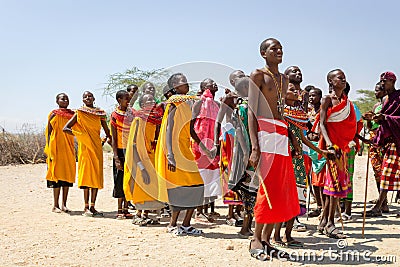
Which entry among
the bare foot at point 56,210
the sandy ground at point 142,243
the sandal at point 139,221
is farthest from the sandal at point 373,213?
the bare foot at point 56,210

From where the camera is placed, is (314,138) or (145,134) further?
(145,134)

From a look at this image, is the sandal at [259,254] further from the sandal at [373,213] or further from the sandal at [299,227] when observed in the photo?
the sandal at [373,213]

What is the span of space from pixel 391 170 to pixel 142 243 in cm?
428

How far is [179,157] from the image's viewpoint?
609cm

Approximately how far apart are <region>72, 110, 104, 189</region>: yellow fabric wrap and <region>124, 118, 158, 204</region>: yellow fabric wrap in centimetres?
100

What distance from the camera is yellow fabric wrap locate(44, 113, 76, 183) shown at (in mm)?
8297

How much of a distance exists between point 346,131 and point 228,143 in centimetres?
170

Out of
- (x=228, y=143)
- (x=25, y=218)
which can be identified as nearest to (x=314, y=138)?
(x=228, y=143)

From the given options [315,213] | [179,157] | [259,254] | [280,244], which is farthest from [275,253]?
[315,213]

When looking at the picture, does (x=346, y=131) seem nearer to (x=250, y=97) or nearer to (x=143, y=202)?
(x=250, y=97)

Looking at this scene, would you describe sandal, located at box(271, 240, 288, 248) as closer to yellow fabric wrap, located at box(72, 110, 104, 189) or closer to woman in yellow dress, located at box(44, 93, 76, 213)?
yellow fabric wrap, located at box(72, 110, 104, 189)

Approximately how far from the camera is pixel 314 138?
6547 millimetres

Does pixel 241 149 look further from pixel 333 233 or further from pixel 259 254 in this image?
pixel 333 233

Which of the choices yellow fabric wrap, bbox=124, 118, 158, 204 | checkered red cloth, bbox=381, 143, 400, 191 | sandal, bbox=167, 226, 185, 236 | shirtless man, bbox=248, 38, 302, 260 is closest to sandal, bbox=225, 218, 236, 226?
sandal, bbox=167, 226, 185, 236
